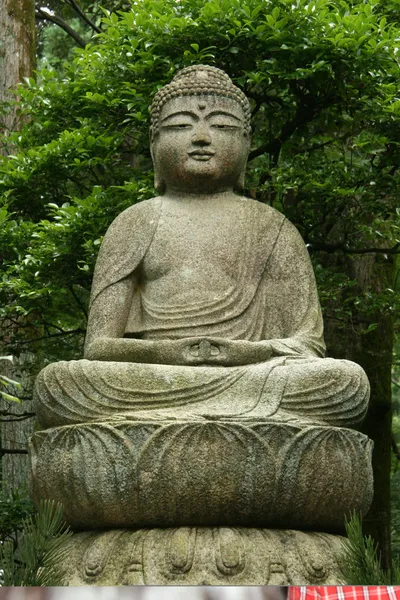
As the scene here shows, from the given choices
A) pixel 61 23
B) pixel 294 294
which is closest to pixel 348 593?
pixel 294 294

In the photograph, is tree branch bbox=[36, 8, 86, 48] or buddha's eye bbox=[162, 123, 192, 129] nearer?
buddha's eye bbox=[162, 123, 192, 129]

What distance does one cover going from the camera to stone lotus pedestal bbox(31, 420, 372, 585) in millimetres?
5793

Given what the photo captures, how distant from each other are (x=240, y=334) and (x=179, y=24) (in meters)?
2.48

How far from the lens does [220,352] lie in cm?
663

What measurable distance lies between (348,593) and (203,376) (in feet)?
10.5

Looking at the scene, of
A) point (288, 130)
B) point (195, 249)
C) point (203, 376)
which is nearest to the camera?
point (203, 376)

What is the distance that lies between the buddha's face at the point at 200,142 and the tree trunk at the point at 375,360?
2279mm

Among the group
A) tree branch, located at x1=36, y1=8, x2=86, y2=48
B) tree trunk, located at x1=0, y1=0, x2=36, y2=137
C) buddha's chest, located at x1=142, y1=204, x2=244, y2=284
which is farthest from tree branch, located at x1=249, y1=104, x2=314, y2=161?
tree branch, located at x1=36, y1=8, x2=86, y2=48

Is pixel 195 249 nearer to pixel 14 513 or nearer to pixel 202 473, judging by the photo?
pixel 202 473

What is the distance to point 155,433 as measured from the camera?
5.92 meters

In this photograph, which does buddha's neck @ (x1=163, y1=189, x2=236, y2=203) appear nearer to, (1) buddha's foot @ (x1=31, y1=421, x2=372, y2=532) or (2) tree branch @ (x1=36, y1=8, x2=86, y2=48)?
(1) buddha's foot @ (x1=31, y1=421, x2=372, y2=532)

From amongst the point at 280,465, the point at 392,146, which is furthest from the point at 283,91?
the point at 280,465

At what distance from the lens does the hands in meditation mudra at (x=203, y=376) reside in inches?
234

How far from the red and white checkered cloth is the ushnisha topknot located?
15.8 ft
